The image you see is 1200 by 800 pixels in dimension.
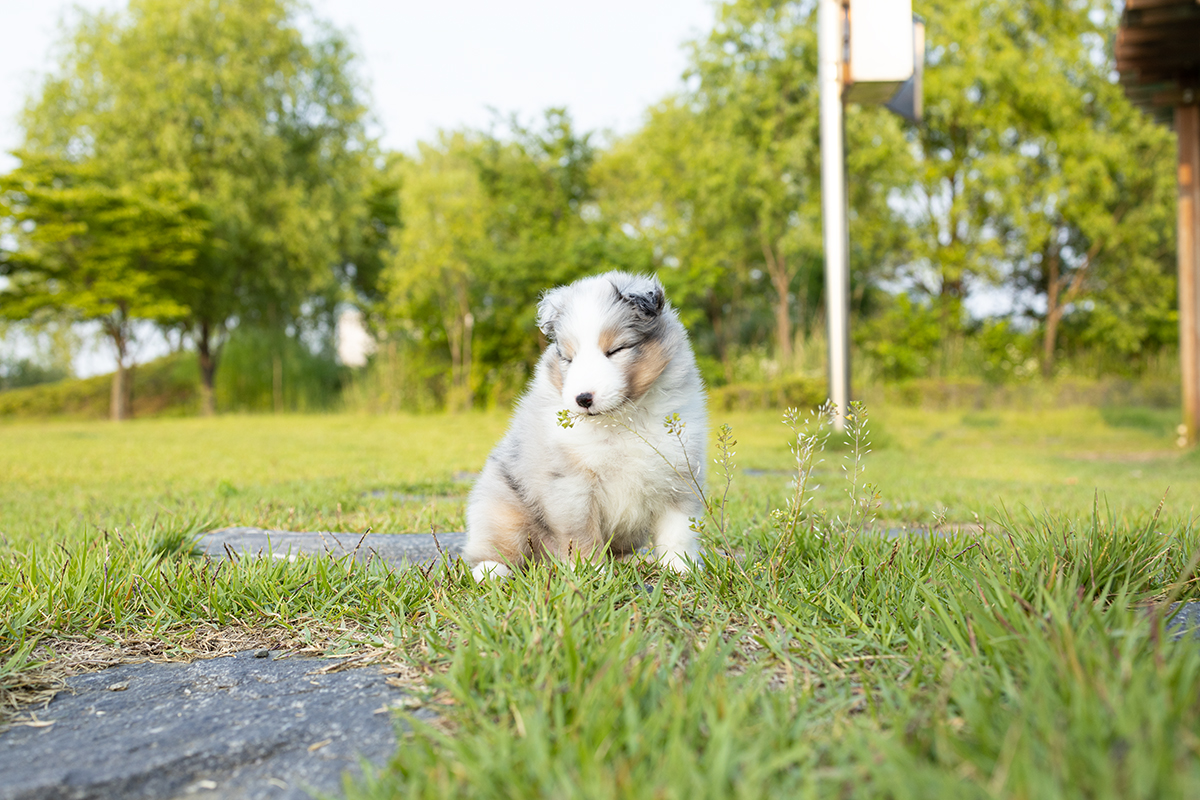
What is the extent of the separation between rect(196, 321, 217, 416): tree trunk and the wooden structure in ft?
70.6

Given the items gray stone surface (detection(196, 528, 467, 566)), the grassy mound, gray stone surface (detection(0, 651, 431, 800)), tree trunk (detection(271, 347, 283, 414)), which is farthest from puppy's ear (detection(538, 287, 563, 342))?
the grassy mound

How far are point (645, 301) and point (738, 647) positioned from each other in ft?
3.84

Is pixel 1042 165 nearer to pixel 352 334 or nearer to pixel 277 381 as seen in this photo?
pixel 277 381

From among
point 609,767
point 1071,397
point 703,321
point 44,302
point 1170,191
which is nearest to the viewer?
point 609,767

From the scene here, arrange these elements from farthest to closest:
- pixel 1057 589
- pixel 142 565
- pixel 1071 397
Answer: pixel 1071 397
pixel 142 565
pixel 1057 589

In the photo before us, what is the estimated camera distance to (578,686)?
5.24 feet

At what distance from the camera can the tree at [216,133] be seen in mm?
22078

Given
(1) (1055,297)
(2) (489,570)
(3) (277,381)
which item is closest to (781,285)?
(1) (1055,297)

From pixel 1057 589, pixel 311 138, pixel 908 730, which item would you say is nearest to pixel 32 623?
pixel 908 730

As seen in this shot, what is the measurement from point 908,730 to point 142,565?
8.17ft

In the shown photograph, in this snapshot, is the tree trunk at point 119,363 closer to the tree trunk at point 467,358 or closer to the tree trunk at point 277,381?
the tree trunk at point 277,381

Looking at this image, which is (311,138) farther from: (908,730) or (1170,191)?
(908,730)

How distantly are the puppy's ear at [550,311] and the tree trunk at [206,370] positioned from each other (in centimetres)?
2150

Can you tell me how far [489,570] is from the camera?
8.11 feet
